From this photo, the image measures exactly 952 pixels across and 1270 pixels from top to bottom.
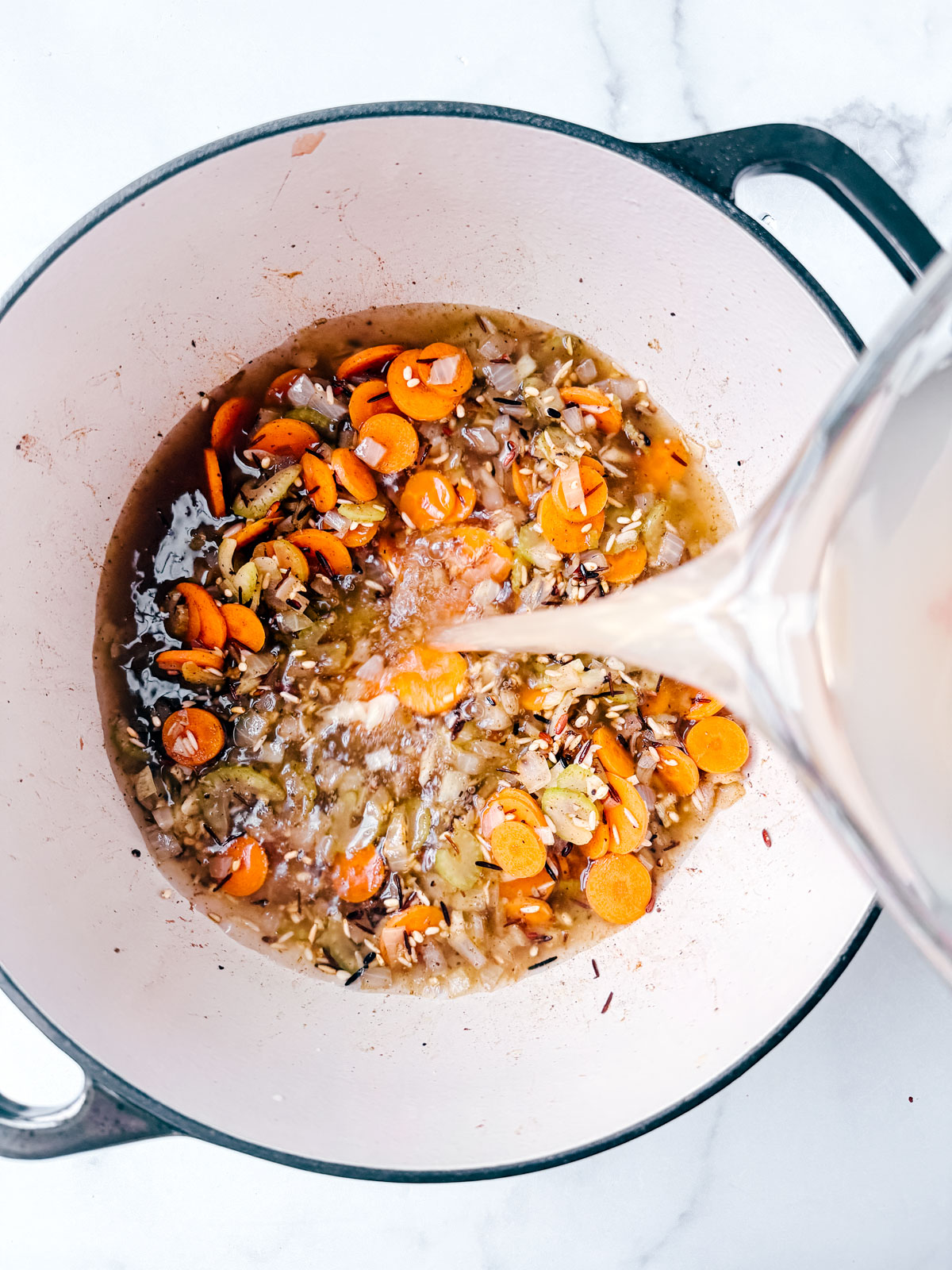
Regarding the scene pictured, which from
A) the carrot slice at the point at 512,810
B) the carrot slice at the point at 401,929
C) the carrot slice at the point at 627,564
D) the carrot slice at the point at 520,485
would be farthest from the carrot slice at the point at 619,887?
the carrot slice at the point at 520,485

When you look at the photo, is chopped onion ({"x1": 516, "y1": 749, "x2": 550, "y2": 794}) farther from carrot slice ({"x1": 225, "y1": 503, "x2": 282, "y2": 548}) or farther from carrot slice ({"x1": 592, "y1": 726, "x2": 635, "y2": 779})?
carrot slice ({"x1": 225, "y1": 503, "x2": 282, "y2": 548})

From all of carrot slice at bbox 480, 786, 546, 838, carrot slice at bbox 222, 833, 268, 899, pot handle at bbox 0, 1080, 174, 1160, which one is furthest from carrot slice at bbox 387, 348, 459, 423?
pot handle at bbox 0, 1080, 174, 1160

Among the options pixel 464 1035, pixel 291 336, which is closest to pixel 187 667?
pixel 291 336

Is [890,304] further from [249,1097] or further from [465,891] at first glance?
[249,1097]

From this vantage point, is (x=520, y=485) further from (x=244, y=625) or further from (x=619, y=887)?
(x=619, y=887)

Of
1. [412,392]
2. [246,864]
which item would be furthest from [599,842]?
[412,392]

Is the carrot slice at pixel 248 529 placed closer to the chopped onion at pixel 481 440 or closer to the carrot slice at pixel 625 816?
the chopped onion at pixel 481 440

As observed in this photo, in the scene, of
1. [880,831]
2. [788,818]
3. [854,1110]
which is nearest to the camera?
[880,831]
